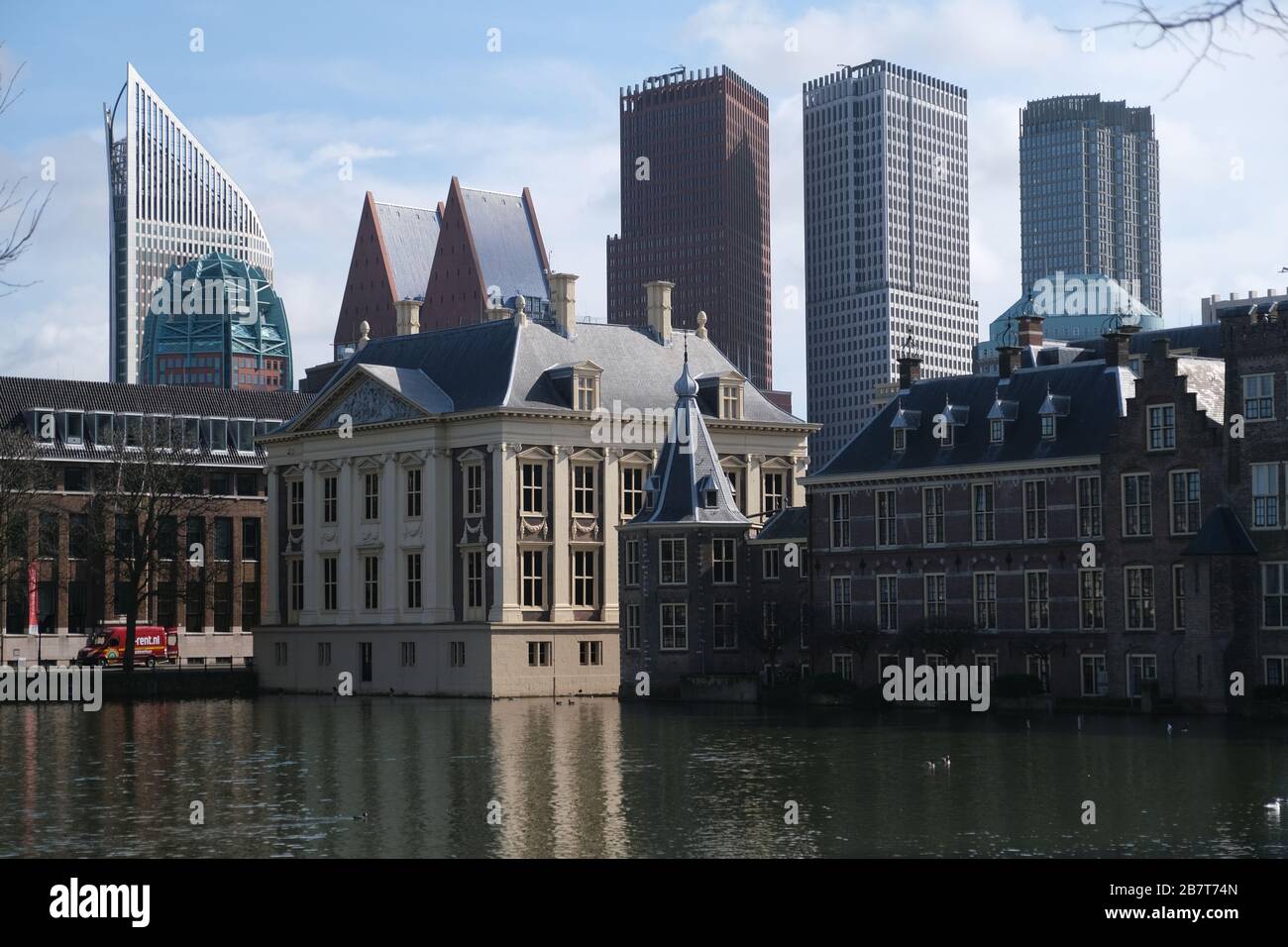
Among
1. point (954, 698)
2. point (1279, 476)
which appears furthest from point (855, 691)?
point (1279, 476)

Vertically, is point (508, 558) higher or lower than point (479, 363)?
lower

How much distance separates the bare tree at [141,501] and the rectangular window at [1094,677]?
44635mm

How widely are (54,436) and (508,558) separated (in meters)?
36.4

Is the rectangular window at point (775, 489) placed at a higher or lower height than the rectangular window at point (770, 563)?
higher

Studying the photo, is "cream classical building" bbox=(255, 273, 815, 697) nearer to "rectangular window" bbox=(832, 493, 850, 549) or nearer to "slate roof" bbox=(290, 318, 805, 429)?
"slate roof" bbox=(290, 318, 805, 429)

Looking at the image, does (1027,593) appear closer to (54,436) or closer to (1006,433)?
(1006,433)

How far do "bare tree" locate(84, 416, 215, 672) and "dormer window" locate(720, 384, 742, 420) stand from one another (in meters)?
27.2

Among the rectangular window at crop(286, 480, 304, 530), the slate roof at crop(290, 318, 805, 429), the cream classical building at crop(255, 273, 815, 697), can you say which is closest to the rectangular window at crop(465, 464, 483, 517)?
the cream classical building at crop(255, 273, 815, 697)

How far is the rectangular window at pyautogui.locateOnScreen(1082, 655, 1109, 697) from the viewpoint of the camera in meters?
74.5

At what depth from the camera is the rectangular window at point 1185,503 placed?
7200 cm

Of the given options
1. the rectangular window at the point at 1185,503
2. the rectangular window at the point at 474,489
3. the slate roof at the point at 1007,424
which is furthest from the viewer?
the rectangular window at the point at 474,489

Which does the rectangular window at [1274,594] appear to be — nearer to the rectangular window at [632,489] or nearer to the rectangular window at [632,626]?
the rectangular window at [632,626]

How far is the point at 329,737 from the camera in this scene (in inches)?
2598

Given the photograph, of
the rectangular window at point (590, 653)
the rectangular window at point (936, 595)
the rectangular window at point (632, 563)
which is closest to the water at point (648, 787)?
the rectangular window at point (936, 595)
